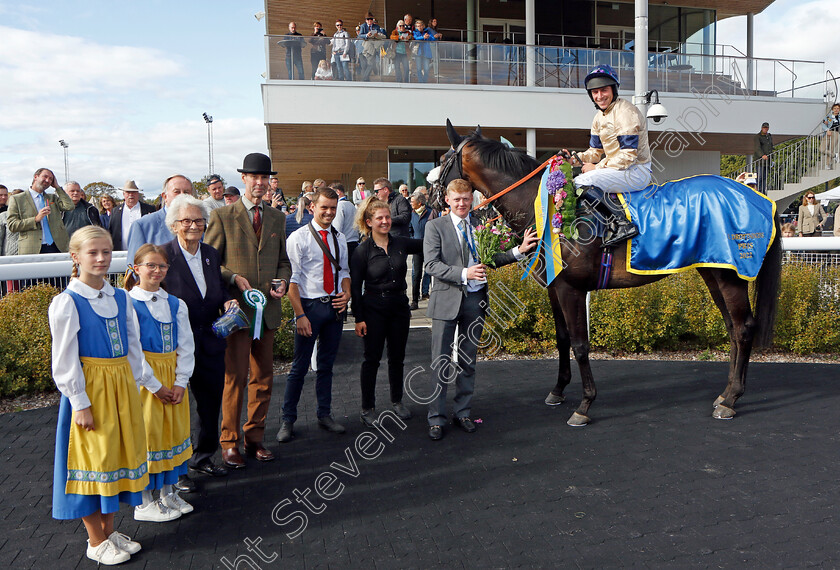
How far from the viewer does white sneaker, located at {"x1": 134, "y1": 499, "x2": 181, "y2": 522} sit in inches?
129

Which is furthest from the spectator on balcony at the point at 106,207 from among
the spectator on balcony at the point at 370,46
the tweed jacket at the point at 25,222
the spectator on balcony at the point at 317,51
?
the spectator on balcony at the point at 370,46

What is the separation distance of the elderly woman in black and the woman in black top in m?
1.16

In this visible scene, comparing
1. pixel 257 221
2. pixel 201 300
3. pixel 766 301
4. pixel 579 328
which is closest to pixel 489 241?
pixel 579 328

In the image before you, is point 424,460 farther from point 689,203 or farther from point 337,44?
point 337,44

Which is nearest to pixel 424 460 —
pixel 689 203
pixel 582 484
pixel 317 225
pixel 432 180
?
pixel 582 484

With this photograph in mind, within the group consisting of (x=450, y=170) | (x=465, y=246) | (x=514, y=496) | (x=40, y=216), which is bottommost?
(x=514, y=496)

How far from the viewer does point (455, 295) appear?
4.40 m

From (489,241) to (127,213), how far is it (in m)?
5.59

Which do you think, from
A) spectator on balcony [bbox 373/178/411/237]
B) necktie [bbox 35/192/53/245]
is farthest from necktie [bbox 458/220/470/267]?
necktie [bbox 35/192/53/245]

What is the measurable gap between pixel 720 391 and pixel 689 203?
1.89 metres

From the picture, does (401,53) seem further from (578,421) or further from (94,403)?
(94,403)

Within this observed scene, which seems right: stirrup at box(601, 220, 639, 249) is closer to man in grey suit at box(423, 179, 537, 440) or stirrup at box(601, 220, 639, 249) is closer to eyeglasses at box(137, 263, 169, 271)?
man in grey suit at box(423, 179, 537, 440)

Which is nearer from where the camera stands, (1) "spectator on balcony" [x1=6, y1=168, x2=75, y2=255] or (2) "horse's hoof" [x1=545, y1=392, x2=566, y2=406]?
(2) "horse's hoof" [x1=545, y1=392, x2=566, y2=406]

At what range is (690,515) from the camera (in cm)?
321
